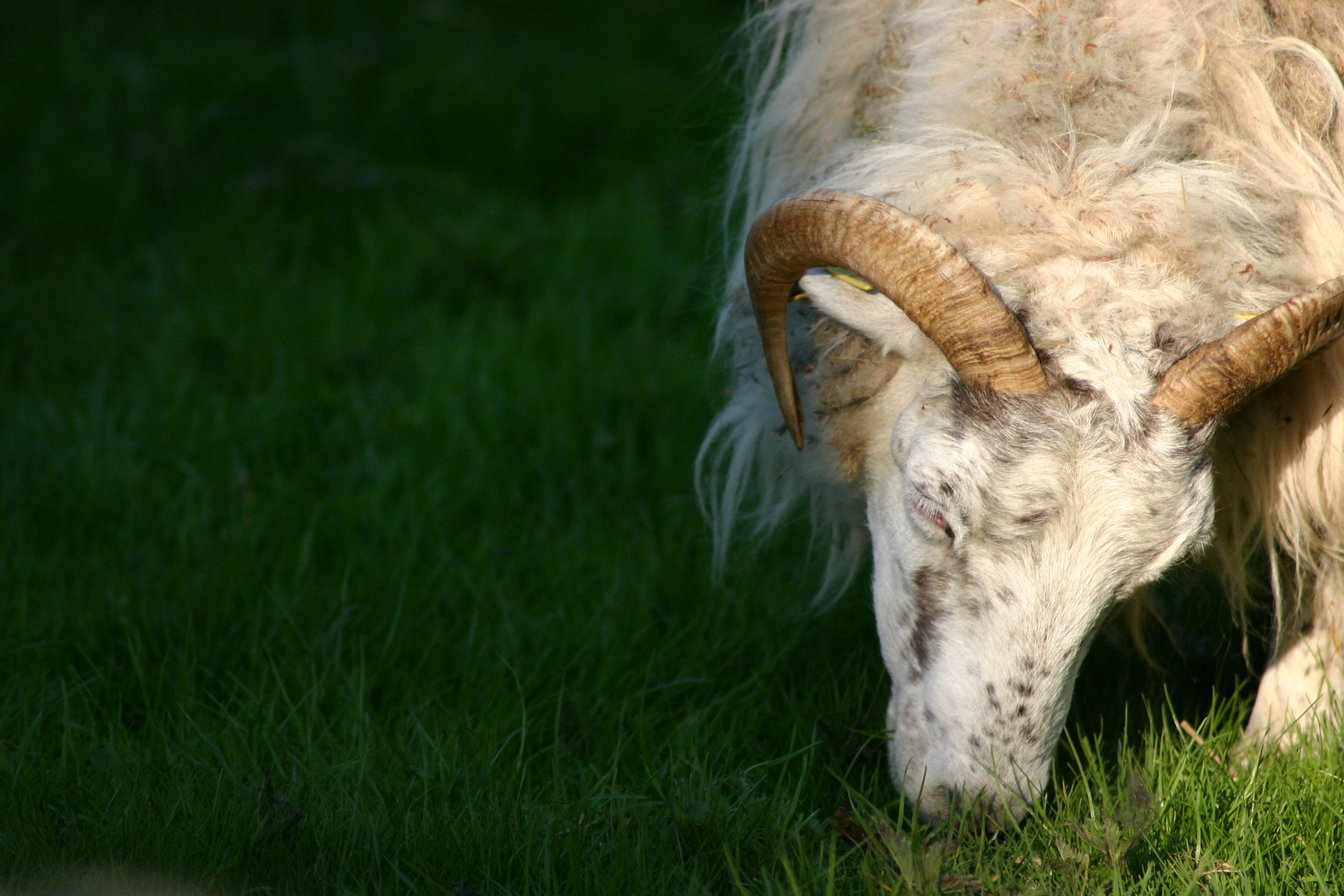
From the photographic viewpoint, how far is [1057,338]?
228 cm

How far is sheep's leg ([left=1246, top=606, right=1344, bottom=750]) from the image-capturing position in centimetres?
281

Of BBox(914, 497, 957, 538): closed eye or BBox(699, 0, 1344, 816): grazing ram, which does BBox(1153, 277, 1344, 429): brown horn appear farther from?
BBox(914, 497, 957, 538): closed eye

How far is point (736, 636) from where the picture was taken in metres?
3.23

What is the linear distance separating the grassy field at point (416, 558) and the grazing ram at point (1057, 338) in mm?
308

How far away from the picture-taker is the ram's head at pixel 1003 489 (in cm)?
222

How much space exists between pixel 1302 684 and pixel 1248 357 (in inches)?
42.8

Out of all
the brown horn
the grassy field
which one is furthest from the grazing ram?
the grassy field

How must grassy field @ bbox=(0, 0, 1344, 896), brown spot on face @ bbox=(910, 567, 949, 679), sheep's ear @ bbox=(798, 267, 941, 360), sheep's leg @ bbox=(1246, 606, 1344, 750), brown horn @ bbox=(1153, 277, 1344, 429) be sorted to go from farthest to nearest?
sheep's leg @ bbox=(1246, 606, 1344, 750)
sheep's ear @ bbox=(798, 267, 941, 360)
brown spot on face @ bbox=(910, 567, 949, 679)
grassy field @ bbox=(0, 0, 1344, 896)
brown horn @ bbox=(1153, 277, 1344, 429)

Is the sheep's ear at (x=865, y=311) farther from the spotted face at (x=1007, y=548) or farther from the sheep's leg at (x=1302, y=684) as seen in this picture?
the sheep's leg at (x=1302, y=684)

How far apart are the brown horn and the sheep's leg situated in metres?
0.90

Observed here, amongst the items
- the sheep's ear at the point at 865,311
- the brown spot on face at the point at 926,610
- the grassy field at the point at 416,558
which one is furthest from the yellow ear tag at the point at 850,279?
the grassy field at the point at 416,558

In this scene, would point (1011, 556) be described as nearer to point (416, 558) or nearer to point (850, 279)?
point (850, 279)

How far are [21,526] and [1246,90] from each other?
326cm

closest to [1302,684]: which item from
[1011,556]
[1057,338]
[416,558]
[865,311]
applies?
[1011,556]
